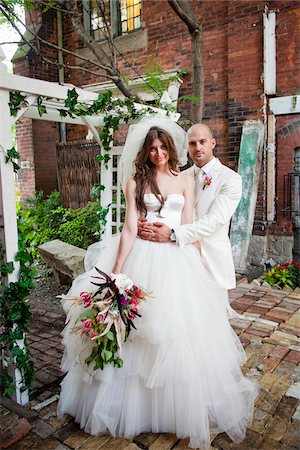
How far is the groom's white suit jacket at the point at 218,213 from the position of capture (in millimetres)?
2744

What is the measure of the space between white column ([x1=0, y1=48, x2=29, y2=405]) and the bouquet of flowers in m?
0.79

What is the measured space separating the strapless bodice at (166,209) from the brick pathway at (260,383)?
140 cm

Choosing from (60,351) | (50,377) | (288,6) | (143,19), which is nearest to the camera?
(50,377)

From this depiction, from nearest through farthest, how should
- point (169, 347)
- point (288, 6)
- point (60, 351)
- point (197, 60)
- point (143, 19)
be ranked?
1. point (169, 347)
2. point (60, 351)
3. point (197, 60)
4. point (288, 6)
5. point (143, 19)

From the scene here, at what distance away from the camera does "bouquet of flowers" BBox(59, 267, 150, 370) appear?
218 cm

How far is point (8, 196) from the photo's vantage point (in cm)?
266

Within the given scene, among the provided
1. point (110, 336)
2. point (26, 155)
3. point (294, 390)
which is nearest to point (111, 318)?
point (110, 336)

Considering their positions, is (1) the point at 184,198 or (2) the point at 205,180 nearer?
(1) the point at 184,198

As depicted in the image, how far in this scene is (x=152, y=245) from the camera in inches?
99.7

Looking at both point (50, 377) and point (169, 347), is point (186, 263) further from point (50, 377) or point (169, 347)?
point (50, 377)

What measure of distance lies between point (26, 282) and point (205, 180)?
1.57 meters

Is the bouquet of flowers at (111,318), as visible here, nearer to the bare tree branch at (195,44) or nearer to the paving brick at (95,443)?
the paving brick at (95,443)

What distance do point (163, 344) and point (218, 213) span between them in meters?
1.05

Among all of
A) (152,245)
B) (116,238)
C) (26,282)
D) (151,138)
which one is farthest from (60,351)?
(151,138)
